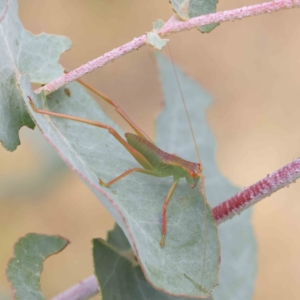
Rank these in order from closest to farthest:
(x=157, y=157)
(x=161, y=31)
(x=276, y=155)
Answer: (x=161, y=31), (x=157, y=157), (x=276, y=155)

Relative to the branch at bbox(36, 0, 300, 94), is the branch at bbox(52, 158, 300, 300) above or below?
below

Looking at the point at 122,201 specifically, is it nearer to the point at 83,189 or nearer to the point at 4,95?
the point at 4,95

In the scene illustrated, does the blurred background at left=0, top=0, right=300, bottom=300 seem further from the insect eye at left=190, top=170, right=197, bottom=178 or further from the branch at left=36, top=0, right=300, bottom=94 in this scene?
the branch at left=36, top=0, right=300, bottom=94

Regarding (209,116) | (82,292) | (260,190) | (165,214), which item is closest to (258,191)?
(260,190)

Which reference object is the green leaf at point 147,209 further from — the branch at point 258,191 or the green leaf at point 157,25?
the green leaf at point 157,25

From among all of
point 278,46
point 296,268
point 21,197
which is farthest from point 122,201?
point 278,46

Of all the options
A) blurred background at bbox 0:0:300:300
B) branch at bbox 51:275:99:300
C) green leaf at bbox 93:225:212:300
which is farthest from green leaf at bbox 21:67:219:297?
blurred background at bbox 0:0:300:300

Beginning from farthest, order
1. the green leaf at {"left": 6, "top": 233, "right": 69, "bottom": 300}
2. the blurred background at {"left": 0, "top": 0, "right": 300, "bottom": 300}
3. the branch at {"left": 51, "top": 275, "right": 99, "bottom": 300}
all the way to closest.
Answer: the blurred background at {"left": 0, "top": 0, "right": 300, "bottom": 300}, the branch at {"left": 51, "top": 275, "right": 99, "bottom": 300}, the green leaf at {"left": 6, "top": 233, "right": 69, "bottom": 300}
